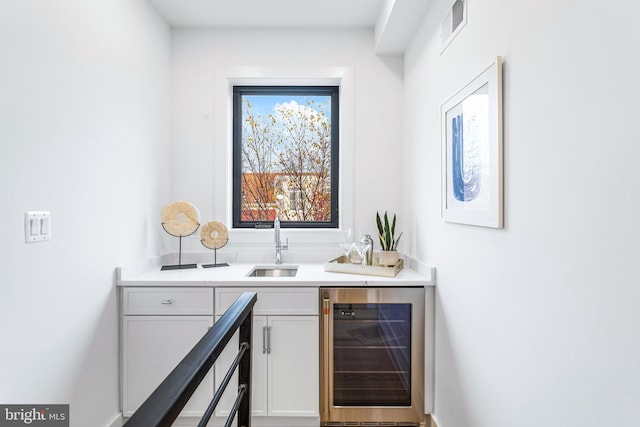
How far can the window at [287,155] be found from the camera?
293cm

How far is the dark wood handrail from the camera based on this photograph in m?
0.51

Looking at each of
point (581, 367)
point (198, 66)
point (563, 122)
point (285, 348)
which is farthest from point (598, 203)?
point (198, 66)

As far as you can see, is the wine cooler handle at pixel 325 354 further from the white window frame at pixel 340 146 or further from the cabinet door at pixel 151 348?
the white window frame at pixel 340 146

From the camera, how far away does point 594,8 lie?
2.79 feet

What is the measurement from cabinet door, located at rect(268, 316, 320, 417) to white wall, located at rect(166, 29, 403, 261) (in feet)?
2.92

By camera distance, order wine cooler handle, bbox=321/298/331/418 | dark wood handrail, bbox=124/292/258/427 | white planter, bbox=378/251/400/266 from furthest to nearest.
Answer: white planter, bbox=378/251/400/266 < wine cooler handle, bbox=321/298/331/418 < dark wood handrail, bbox=124/292/258/427

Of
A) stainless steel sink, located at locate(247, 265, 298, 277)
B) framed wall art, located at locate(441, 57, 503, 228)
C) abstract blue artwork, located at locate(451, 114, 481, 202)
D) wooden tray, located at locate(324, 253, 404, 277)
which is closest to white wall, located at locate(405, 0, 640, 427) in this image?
framed wall art, located at locate(441, 57, 503, 228)

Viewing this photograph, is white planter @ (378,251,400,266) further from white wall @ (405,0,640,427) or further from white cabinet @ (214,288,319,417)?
white wall @ (405,0,640,427)

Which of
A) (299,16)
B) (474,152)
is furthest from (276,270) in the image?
(299,16)

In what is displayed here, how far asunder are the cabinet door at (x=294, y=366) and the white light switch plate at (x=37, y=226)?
3.69ft

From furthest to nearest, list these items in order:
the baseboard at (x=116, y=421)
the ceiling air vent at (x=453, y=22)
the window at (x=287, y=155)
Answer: the window at (x=287, y=155), the baseboard at (x=116, y=421), the ceiling air vent at (x=453, y=22)

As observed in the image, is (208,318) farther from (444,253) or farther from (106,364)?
(444,253)

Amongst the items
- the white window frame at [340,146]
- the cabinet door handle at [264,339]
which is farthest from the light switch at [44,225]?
the white window frame at [340,146]

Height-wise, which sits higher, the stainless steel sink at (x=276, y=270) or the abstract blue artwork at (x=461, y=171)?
the abstract blue artwork at (x=461, y=171)
